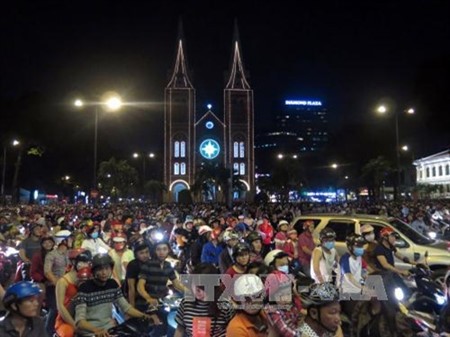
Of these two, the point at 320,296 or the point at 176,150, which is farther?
the point at 176,150

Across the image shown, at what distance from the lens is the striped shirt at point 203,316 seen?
4141 mm

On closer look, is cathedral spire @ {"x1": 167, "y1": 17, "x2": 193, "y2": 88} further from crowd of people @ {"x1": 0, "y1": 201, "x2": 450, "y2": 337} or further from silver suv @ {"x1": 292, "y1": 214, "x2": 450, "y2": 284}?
crowd of people @ {"x1": 0, "y1": 201, "x2": 450, "y2": 337}

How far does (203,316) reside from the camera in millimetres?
4219

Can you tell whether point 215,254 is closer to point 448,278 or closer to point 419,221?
point 448,278

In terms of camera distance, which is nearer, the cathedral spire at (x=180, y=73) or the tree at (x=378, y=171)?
the tree at (x=378, y=171)

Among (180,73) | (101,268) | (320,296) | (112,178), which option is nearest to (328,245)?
(101,268)

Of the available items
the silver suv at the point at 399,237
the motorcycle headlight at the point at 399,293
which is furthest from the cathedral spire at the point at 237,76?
the motorcycle headlight at the point at 399,293

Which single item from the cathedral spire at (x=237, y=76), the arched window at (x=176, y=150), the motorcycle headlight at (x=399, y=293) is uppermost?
the cathedral spire at (x=237, y=76)

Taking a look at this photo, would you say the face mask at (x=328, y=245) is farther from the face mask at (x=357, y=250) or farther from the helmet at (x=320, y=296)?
the helmet at (x=320, y=296)

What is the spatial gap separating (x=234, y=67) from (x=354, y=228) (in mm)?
95989

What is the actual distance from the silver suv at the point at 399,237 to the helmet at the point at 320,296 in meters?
7.07

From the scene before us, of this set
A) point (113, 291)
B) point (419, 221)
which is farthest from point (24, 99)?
point (113, 291)

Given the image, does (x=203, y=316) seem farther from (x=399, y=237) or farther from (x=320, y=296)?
(x=399, y=237)

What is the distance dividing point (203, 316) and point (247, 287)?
85 cm
